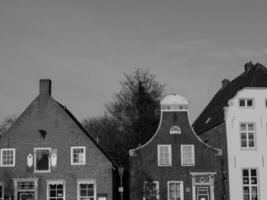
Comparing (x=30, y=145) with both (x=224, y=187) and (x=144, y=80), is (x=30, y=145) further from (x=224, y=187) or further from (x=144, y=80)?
(x=144, y=80)

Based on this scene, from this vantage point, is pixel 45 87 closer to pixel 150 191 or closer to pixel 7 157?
pixel 7 157

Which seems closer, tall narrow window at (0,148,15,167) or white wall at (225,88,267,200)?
tall narrow window at (0,148,15,167)

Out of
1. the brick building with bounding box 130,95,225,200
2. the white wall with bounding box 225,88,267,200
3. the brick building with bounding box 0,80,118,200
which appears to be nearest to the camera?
the brick building with bounding box 130,95,225,200

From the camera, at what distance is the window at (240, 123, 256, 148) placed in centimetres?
3759

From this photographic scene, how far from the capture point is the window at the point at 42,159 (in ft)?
120

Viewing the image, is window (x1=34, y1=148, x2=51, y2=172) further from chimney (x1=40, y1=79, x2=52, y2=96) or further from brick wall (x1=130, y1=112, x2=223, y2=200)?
brick wall (x1=130, y1=112, x2=223, y2=200)

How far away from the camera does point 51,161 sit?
3659 centimetres

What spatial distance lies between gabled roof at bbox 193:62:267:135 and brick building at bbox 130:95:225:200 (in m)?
3.64

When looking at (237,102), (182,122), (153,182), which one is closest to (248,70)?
(237,102)

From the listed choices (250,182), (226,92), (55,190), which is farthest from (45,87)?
(250,182)

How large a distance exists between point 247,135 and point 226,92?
793 cm

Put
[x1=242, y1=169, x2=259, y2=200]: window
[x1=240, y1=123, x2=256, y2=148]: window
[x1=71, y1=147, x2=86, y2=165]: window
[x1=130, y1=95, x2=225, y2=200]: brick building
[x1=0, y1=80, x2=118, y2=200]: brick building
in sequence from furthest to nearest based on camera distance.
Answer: [x1=240, y1=123, x2=256, y2=148]: window, [x1=242, y1=169, x2=259, y2=200]: window, [x1=71, y1=147, x2=86, y2=165]: window, [x1=0, y1=80, x2=118, y2=200]: brick building, [x1=130, y1=95, x2=225, y2=200]: brick building

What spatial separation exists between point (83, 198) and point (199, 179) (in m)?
8.16

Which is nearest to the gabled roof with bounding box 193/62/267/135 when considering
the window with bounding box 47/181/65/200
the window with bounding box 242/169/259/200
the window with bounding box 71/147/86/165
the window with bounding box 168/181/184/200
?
the window with bounding box 242/169/259/200
